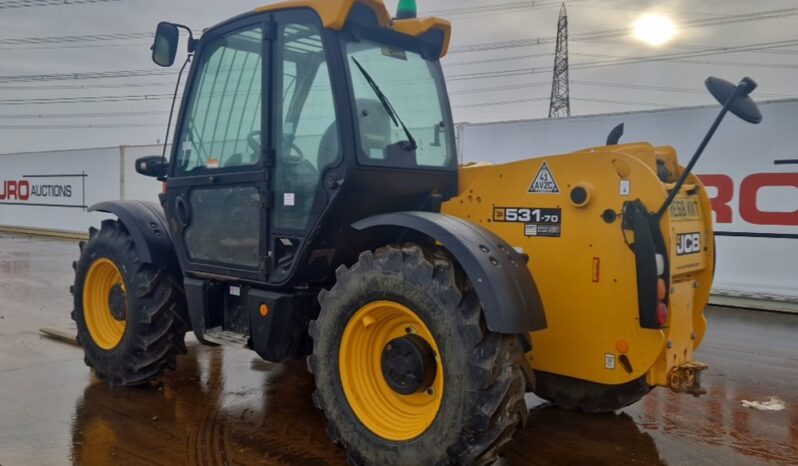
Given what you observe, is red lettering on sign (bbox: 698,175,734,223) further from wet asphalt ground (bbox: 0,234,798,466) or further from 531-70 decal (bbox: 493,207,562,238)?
531-70 decal (bbox: 493,207,562,238)

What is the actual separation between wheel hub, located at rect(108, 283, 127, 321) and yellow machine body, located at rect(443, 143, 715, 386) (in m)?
2.80

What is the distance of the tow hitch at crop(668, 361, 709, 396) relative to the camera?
366 cm

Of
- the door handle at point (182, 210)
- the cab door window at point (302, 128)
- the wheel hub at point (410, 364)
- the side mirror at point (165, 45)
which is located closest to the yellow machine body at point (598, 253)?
the wheel hub at point (410, 364)

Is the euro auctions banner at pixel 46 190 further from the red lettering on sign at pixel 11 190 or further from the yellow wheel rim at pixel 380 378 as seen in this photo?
the yellow wheel rim at pixel 380 378

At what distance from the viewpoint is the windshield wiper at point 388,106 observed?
3.99m

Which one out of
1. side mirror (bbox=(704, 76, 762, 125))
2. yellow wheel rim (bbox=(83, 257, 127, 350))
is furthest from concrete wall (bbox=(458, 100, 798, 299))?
yellow wheel rim (bbox=(83, 257, 127, 350))

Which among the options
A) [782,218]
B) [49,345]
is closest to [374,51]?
[49,345]

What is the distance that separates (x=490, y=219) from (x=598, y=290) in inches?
31.5

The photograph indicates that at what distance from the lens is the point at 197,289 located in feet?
15.1

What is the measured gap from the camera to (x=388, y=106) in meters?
4.03

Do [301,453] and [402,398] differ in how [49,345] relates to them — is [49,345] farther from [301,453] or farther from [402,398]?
[402,398]

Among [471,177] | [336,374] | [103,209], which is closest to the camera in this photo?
[336,374]

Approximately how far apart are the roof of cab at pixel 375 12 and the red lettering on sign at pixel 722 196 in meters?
6.38

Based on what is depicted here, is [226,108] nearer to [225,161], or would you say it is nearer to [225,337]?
[225,161]
